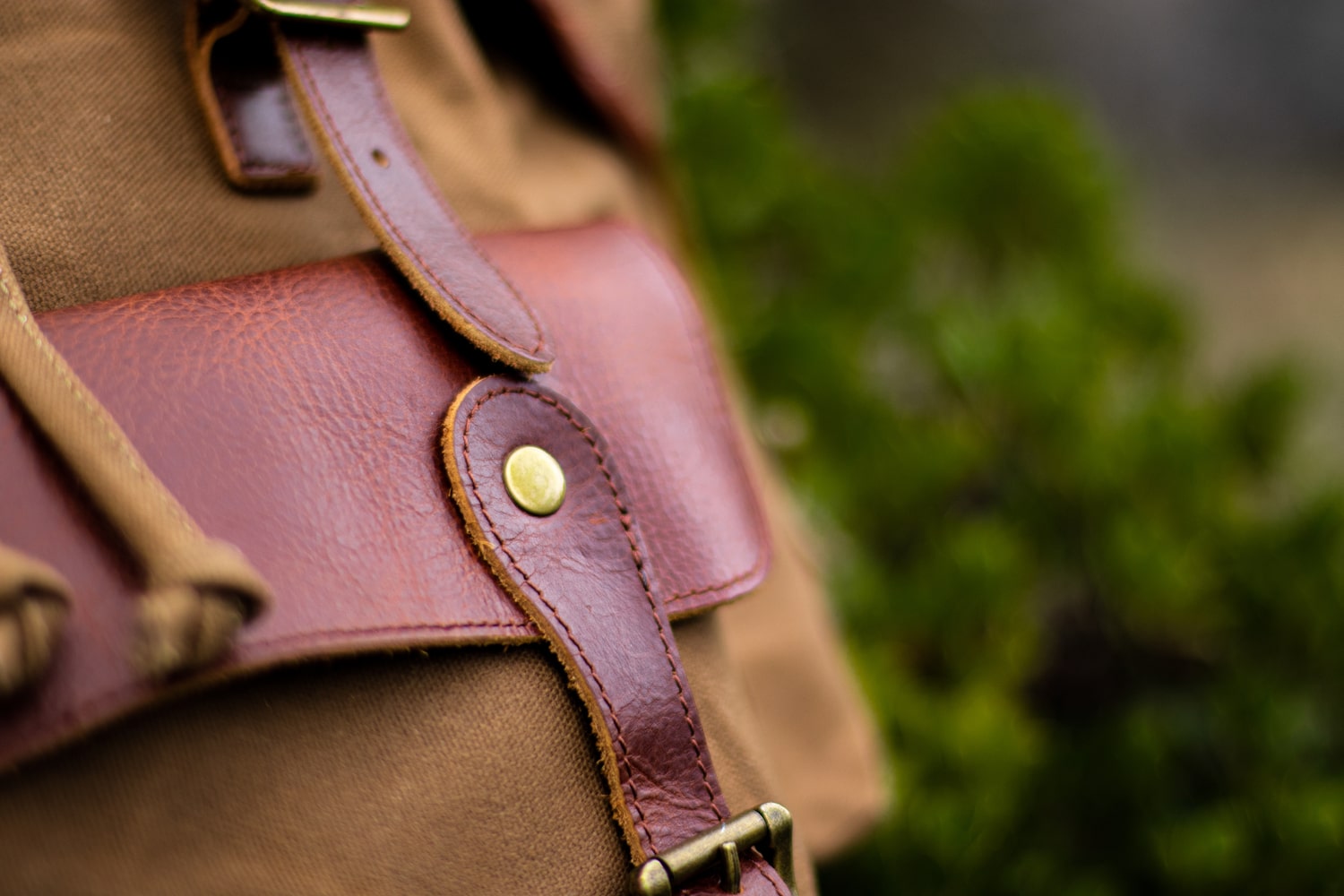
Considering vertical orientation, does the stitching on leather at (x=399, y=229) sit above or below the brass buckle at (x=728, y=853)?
above

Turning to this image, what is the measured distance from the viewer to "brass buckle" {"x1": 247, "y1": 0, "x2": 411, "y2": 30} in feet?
1.64

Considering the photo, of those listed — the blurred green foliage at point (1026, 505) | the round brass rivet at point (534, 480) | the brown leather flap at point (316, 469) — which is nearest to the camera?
the brown leather flap at point (316, 469)

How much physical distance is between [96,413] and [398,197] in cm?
20

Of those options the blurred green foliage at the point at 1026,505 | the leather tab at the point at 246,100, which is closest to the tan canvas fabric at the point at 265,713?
the leather tab at the point at 246,100

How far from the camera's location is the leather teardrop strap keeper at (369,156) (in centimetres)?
48

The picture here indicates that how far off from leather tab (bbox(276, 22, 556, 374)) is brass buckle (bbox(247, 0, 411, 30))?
1cm

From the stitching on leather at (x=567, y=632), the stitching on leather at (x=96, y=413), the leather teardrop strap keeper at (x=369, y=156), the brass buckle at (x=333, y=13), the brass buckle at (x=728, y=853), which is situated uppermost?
the brass buckle at (x=333, y=13)

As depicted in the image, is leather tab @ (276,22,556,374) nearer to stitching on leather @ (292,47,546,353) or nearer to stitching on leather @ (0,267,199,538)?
stitching on leather @ (292,47,546,353)

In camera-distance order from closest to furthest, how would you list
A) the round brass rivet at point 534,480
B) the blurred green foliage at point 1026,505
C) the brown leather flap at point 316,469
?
the brown leather flap at point 316,469 → the round brass rivet at point 534,480 → the blurred green foliage at point 1026,505

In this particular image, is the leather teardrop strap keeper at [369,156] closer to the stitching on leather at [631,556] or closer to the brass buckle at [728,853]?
the stitching on leather at [631,556]

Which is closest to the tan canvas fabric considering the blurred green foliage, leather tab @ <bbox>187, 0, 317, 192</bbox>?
leather tab @ <bbox>187, 0, 317, 192</bbox>

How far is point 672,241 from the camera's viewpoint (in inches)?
34.8

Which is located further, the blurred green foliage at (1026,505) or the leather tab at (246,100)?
the blurred green foliage at (1026,505)

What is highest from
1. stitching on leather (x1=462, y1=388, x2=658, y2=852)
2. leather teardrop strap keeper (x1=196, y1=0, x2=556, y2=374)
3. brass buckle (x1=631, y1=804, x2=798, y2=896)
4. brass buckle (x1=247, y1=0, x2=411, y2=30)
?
brass buckle (x1=247, y1=0, x2=411, y2=30)
